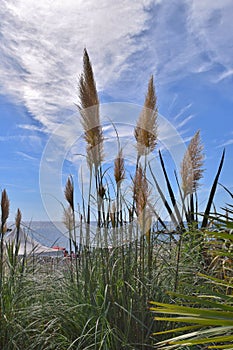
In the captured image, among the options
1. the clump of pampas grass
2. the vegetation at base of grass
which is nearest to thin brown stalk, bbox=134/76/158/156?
the vegetation at base of grass

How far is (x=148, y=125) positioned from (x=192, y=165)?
2.41 ft

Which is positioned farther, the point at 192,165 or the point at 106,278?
the point at 192,165

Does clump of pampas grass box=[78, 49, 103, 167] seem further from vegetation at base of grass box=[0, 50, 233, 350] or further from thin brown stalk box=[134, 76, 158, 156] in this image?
thin brown stalk box=[134, 76, 158, 156]

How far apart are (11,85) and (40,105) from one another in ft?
1.55

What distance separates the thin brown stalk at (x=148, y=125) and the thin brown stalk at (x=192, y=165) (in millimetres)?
324

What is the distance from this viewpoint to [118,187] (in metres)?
2.57

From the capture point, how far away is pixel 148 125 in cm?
257

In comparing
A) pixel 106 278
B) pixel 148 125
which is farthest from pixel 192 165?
pixel 106 278

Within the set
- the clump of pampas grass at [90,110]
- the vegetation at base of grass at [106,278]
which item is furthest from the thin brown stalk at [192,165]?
the clump of pampas grass at [90,110]

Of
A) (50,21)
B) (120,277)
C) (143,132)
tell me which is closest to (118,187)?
(143,132)

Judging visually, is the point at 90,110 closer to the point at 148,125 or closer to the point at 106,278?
the point at 148,125

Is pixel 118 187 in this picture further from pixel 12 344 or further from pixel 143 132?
pixel 12 344

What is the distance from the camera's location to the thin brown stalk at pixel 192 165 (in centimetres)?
272

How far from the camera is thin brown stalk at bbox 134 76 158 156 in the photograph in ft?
8.45
